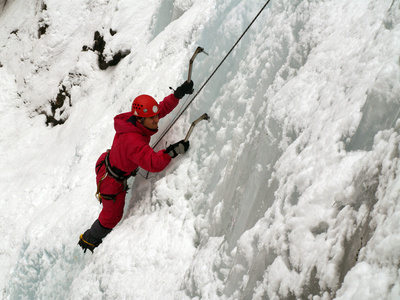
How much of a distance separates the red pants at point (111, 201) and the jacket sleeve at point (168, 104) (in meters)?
0.80

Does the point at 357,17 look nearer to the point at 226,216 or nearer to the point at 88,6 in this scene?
the point at 226,216

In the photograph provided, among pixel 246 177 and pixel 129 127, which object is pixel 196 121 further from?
pixel 246 177

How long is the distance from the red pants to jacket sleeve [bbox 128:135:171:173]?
0.52 m

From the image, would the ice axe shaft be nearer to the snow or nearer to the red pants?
the snow

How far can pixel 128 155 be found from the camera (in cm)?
286

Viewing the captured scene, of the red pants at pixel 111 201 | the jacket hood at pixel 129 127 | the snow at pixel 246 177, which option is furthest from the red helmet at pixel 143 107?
the red pants at pixel 111 201

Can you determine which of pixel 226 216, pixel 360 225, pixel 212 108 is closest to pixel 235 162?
pixel 226 216

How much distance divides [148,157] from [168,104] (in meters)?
0.65

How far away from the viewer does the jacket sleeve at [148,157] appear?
2.71m

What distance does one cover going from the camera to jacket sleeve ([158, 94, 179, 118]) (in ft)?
10.3

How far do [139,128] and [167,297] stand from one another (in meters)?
1.39

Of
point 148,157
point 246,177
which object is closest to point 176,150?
point 148,157

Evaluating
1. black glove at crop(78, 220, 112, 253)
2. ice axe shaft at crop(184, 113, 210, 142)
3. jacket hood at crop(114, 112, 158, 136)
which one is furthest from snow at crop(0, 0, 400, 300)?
jacket hood at crop(114, 112, 158, 136)

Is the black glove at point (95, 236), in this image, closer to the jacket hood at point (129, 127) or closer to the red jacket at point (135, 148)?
the red jacket at point (135, 148)
